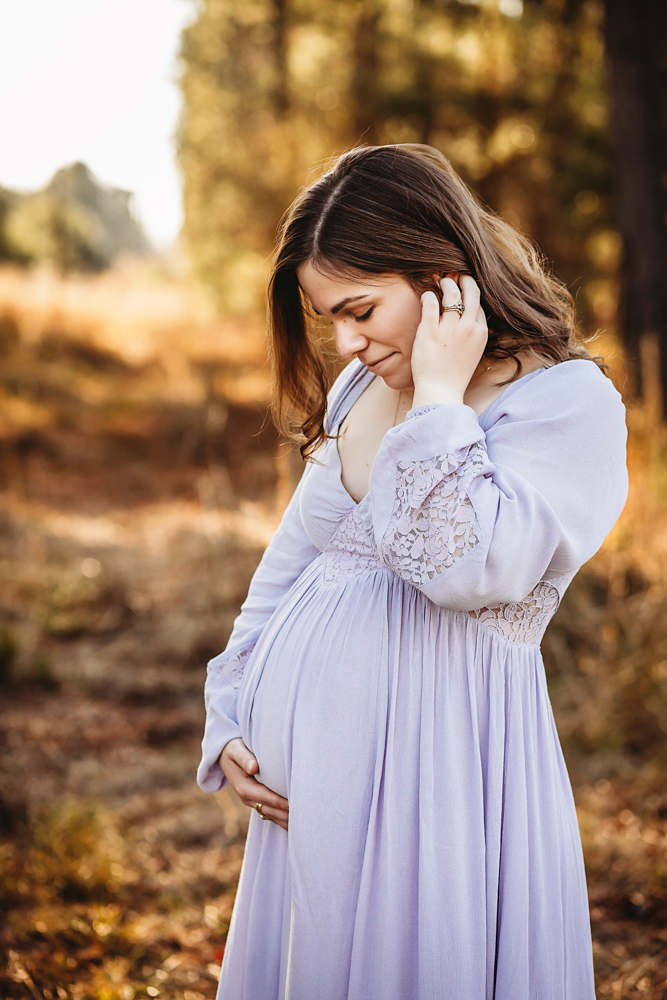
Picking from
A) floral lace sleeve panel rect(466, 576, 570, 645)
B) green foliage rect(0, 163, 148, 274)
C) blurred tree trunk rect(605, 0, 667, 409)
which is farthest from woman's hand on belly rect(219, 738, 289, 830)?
green foliage rect(0, 163, 148, 274)

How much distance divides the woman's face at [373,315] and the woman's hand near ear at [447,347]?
56 millimetres

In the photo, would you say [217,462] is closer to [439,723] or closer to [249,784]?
[249,784]

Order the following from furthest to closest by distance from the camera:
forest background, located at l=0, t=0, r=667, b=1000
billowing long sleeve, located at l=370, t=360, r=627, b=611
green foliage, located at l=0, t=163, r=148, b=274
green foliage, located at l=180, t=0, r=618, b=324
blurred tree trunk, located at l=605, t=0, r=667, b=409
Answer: green foliage, located at l=0, t=163, r=148, b=274 < green foliage, located at l=180, t=0, r=618, b=324 < blurred tree trunk, located at l=605, t=0, r=667, b=409 < forest background, located at l=0, t=0, r=667, b=1000 < billowing long sleeve, located at l=370, t=360, r=627, b=611

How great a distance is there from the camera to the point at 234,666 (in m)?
1.62

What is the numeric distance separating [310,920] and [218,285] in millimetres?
13220

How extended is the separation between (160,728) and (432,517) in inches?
118

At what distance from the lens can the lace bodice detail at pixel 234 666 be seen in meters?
1.61

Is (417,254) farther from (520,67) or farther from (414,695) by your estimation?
(520,67)

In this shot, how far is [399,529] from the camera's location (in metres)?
1.16

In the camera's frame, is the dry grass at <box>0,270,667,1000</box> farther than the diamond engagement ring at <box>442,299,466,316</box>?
Yes

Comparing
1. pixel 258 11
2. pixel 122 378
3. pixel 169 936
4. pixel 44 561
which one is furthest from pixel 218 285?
pixel 169 936

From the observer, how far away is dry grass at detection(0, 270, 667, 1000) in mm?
2281

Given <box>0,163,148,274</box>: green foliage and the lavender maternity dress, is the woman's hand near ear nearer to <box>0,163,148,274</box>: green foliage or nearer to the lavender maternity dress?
the lavender maternity dress

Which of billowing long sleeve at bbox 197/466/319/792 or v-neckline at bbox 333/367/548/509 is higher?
v-neckline at bbox 333/367/548/509
